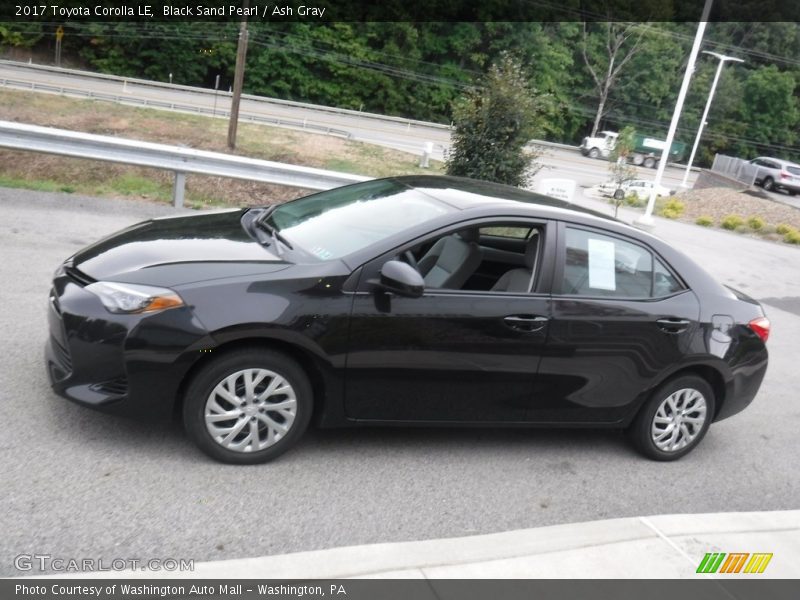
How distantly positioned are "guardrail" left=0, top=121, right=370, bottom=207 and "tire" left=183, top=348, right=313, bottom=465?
23.1ft

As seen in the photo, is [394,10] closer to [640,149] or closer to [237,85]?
[640,149]

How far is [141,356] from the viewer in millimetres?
3877

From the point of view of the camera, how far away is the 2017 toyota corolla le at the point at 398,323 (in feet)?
13.0

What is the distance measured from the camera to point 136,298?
3930mm

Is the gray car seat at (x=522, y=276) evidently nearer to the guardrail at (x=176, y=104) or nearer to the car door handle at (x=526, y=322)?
the car door handle at (x=526, y=322)

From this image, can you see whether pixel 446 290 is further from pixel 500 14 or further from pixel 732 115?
pixel 732 115

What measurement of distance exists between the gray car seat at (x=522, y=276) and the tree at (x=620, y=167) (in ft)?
42.7

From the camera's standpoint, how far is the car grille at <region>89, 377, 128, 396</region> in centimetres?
394

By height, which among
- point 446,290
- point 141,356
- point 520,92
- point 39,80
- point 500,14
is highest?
point 500,14

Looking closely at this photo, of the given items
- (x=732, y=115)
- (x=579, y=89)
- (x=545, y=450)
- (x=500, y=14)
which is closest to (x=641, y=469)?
(x=545, y=450)

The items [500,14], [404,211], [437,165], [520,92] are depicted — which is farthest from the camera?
[500,14]
